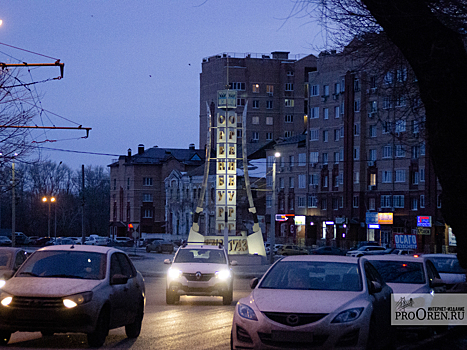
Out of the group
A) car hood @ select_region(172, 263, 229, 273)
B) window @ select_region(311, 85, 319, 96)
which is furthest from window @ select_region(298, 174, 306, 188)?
car hood @ select_region(172, 263, 229, 273)

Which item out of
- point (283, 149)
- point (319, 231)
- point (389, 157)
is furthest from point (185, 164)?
point (389, 157)

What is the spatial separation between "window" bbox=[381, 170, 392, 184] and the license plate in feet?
216

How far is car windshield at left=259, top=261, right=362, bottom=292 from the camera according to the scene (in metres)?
10.4

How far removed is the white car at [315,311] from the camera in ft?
29.8

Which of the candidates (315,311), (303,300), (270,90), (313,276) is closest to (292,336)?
(315,311)

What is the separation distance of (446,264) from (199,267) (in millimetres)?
6926

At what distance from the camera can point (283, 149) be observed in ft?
291

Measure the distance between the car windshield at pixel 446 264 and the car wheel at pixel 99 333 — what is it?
11.8 m

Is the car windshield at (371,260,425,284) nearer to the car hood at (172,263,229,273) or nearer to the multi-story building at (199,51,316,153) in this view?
the car hood at (172,263,229,273)

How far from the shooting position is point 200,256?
72.1 feet

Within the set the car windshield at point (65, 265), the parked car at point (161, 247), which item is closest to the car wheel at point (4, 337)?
the car windshield at point (65, 265)

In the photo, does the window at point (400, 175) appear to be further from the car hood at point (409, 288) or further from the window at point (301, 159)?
the car hood at point (409, 288)

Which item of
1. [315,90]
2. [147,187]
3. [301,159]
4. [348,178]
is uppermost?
[315,90]

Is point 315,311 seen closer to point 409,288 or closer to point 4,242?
point 409,288
